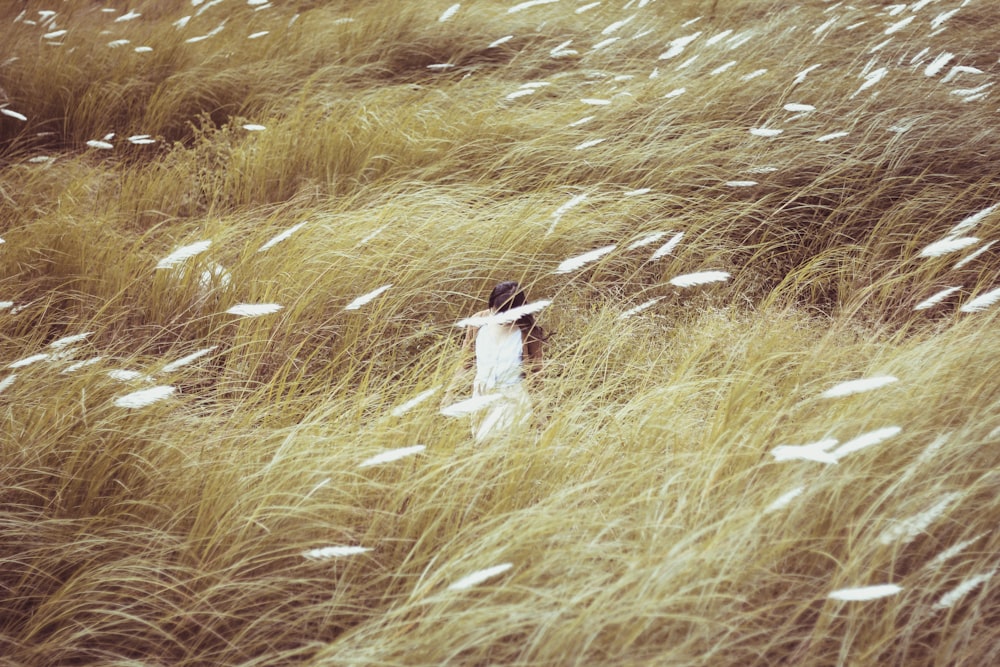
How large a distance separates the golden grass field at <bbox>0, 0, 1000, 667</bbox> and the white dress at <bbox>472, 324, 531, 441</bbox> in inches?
2.8

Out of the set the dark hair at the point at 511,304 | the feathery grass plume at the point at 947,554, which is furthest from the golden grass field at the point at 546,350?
the dark hair at the point at 511,304

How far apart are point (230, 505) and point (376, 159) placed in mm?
2233

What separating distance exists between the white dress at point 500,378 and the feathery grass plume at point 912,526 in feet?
2.80

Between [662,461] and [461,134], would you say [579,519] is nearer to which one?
[662,461]

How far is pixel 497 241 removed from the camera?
2.81 metres

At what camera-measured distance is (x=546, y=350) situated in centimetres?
253

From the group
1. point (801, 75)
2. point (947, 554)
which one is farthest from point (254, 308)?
point (801, 75)

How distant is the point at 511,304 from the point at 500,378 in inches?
10.9

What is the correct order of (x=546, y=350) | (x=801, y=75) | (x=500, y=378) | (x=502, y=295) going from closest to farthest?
(x=500, y=378), (x=502, y=295), (x=546, y=350), (x=801, y=75)

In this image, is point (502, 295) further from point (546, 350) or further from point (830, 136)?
point (830, 136)

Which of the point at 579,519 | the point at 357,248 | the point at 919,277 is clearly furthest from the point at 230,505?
the point at 919,277

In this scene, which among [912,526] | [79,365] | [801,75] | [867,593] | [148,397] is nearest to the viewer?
[867,593]

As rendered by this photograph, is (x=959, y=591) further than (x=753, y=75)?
No

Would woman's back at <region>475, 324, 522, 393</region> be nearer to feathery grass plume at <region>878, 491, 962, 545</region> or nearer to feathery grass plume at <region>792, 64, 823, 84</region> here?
feathery grass plume at <region>878, 491, 962, 545</region>
